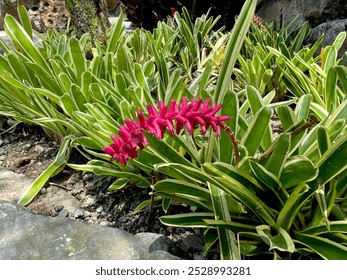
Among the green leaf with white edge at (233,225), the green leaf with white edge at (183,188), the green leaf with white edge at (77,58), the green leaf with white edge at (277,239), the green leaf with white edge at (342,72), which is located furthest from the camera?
the green leaf with white edge at (77,58)

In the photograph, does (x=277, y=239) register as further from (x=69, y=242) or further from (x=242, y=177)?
(x=69, y=242)

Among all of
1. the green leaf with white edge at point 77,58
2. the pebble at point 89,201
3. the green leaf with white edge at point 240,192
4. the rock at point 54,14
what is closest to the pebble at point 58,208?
the pebble at point 89,201

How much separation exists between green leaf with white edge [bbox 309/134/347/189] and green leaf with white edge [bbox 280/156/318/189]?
60 millimetres

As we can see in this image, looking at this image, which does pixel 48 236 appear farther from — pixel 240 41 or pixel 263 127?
pixel 240 41

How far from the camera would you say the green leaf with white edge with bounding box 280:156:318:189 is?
1273 millimetres

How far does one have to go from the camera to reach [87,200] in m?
2.07

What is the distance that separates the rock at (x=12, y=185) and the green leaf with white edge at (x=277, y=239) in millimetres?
1335

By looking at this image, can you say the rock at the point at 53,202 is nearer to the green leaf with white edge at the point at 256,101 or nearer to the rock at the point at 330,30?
the green leaf with white edge at the point at 256,101

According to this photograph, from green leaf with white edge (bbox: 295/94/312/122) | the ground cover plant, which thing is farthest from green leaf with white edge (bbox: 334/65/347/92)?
green leaf with white edge (bbox: 295/94/312/122)

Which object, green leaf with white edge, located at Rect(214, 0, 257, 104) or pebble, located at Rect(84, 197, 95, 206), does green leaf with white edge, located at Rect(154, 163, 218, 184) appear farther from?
pebble, located at Rect(84, 197, 95, 206)

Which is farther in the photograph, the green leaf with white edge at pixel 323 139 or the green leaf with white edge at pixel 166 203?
the green leaf with white edge at pixel 166 203

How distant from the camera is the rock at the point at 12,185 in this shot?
212 centimetres

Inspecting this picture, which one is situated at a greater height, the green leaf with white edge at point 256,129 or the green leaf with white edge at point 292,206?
the green leaf with white edge at point 256,129
